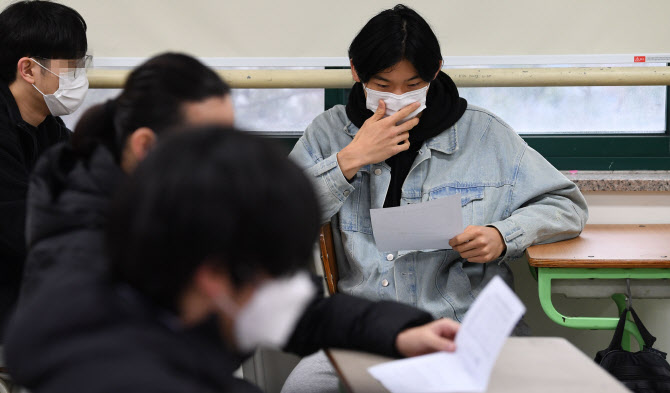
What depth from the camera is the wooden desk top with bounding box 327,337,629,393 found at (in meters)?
0.93

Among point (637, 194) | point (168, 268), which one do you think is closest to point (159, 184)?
point (168, 268)

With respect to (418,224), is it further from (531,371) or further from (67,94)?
(67,94)

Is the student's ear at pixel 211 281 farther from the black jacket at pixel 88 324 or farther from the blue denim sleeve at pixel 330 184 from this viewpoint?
the blue denim sleeve at pixel 330 184

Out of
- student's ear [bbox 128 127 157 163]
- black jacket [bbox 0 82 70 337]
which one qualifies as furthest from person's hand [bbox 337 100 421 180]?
student's ear [bbox 128 127 157 163]

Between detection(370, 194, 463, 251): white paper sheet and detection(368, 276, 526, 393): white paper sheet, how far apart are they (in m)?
0.69

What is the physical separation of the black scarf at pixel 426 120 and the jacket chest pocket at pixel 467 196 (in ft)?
0.33

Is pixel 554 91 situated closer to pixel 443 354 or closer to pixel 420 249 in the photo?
→ pixel 420 249

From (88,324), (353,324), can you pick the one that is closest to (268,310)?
(88,324)

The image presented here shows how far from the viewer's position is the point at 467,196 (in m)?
1.83

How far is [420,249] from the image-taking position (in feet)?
5.49

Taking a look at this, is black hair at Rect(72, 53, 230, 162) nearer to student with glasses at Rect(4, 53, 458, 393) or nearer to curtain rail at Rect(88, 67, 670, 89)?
student with glasses at Rect(4, 53, 458, 393)

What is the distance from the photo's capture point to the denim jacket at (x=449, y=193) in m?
1.75

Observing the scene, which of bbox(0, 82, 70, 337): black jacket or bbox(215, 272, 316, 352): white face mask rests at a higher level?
bbox(215, 272, 316, 352): white face mask

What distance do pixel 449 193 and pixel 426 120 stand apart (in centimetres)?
21
